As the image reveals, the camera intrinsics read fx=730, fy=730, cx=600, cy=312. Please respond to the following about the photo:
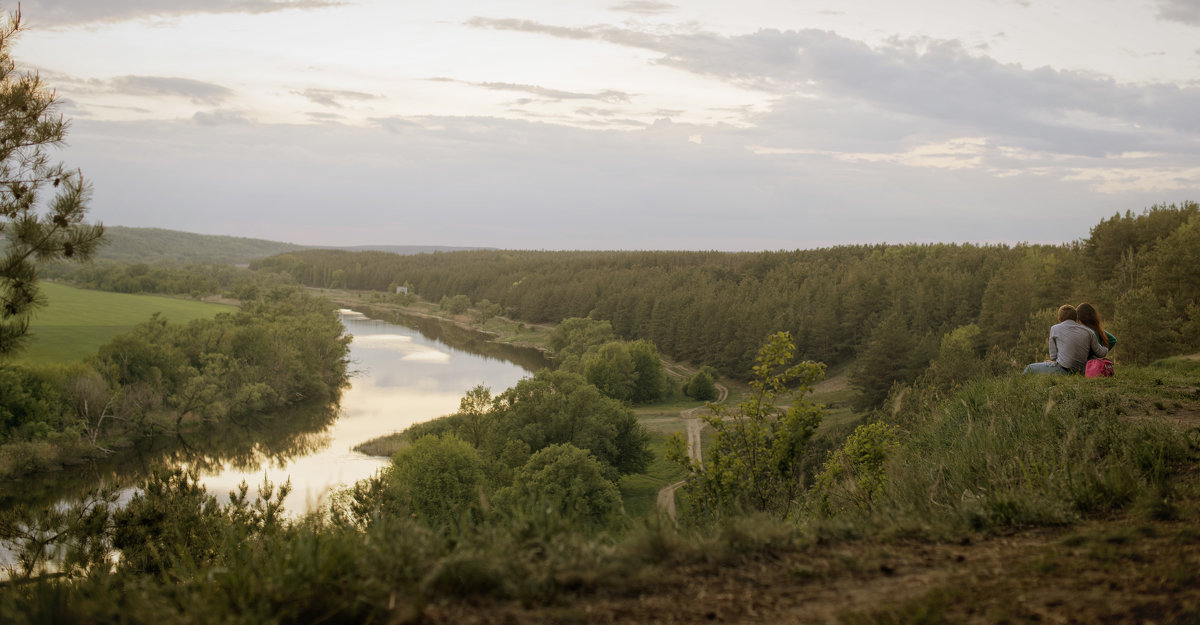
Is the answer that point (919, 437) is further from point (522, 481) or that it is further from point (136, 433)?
point (136, 433)

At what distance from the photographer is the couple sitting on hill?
1019cm

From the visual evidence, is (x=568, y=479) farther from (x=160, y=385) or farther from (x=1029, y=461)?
(x=160, y=385)

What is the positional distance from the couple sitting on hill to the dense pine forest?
12.4m

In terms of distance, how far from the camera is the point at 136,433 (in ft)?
132

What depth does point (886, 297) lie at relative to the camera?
67062 mm

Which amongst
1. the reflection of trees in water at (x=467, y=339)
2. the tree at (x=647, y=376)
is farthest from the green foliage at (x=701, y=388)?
the reflection of trees in water at (x=467, y=339)

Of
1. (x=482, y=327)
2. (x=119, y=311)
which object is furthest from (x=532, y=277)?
(x=119, y=311)

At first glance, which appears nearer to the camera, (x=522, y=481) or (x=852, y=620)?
(x=852, y=620)

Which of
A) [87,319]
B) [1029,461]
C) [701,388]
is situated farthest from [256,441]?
[1029,461]

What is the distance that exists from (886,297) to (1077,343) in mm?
60201

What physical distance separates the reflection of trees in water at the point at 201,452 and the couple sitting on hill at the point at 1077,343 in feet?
99.1

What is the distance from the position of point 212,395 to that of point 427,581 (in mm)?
47191

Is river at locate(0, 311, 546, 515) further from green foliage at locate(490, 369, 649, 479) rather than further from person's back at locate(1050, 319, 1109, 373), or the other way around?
person's back at locate(1050, 319, 1109, 373)

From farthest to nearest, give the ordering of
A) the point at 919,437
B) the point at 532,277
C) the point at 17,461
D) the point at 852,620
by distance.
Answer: the point at 532,277
the point at 17,461
the point at 919,437
the point at 852,620
